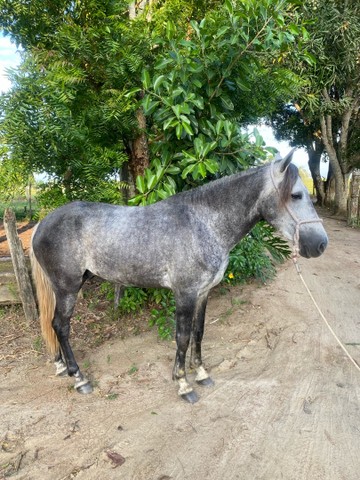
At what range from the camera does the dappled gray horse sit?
2.45 metres

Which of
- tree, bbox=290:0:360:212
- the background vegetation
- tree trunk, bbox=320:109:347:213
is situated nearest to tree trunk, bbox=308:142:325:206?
tree, bbox=290:0:360:212

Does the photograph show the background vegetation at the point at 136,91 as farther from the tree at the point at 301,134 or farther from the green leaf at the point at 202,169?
the tree at the point at 301,134

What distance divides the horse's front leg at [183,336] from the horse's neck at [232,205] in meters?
0.59

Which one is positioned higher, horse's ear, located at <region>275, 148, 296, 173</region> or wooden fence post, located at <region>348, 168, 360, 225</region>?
horse's ear, located at <region>275, 148, 296, 173</region>

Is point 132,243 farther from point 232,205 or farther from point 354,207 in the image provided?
point 354,207

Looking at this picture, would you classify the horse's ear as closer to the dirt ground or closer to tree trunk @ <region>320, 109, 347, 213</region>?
the dirt ground

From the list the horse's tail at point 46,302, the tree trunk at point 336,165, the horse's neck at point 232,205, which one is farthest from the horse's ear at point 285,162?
the tree trunk at point 336,165

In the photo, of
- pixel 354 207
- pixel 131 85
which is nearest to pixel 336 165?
pixel 354 207

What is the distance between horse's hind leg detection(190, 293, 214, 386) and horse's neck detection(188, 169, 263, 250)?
0.67m

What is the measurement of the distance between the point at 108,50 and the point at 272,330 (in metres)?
3.59

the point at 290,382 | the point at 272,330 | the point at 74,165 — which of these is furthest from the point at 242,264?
the point at 74,165

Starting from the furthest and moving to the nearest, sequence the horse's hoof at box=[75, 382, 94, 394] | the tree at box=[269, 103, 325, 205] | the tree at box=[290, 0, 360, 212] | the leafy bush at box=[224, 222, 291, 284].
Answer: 1. the tree at box=[269, 103, 325, 205]
2. the tree at box=[290, 0, 360, 212]
3. the leafy bush at box=[224, 222, 291, 284]
4. the horse's hoof at box=[75, 382, 94, 394]

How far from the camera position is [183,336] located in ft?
9.21

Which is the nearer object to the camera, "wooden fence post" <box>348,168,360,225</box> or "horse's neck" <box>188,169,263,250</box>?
"horse's neck" <box>188,169,263,250</box>
